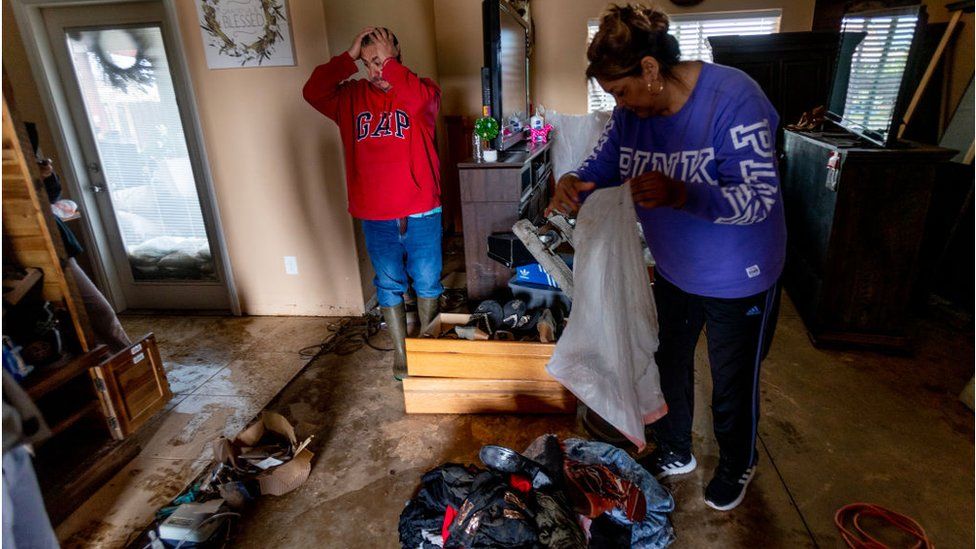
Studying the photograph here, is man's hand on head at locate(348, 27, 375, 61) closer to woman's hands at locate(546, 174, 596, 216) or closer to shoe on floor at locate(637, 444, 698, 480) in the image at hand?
woman's hands at locate(546, 174, 596, 216)

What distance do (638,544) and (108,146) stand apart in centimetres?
344

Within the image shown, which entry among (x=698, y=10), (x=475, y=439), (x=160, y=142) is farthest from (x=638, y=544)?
(x=698, y=10)

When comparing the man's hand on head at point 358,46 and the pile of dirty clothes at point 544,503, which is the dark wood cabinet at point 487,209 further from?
the pile of dirty clothes at point 544,503

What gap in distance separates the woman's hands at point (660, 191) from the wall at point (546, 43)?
3985 millimetres

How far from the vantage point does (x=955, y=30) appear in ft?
12.8

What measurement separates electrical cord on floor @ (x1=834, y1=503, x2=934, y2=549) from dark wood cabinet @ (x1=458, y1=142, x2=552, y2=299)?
1582mm

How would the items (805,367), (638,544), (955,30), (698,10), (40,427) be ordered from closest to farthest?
(40,427)
(638,544)
(805,367)
(955,30)
(698,10)

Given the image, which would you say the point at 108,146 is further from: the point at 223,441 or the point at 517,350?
the point at 517,350

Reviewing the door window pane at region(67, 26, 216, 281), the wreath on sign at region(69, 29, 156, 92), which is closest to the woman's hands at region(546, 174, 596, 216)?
the door window pane at region(67, 26, 216, 281)

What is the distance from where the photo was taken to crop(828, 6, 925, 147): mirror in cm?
223

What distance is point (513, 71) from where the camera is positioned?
341cm

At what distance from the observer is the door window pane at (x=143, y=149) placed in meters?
2.79

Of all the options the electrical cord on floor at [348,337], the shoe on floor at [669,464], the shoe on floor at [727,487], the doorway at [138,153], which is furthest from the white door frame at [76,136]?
the shoe on floor at [727,487]

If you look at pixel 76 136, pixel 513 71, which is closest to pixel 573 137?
pixel 513 71
